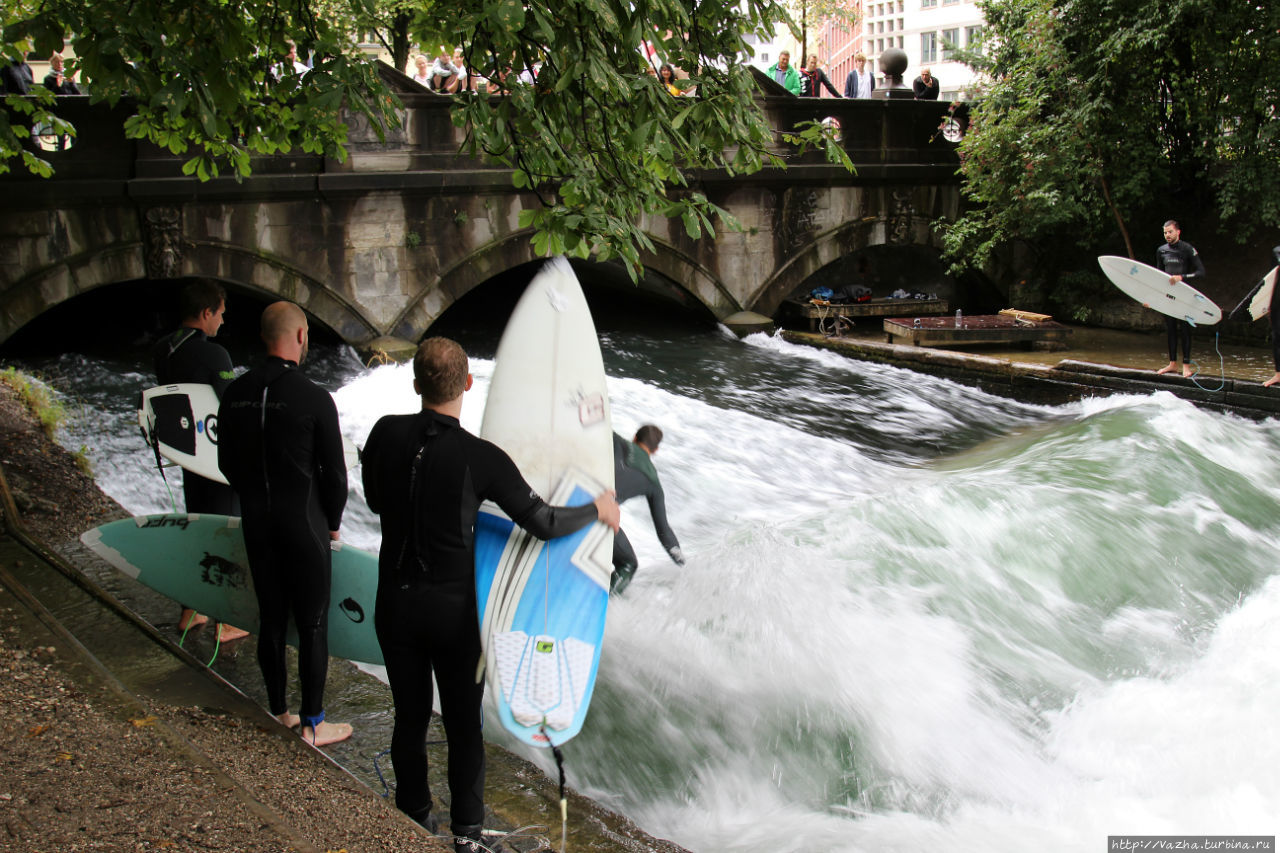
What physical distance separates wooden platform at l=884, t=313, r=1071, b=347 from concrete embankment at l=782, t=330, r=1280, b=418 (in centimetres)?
23

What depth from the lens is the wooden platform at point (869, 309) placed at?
14906 mm

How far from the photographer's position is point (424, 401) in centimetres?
275

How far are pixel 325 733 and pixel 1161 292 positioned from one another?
32.0 feet

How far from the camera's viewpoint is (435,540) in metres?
2.67

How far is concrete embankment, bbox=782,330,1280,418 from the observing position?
1012 centimetres

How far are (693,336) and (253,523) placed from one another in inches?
481

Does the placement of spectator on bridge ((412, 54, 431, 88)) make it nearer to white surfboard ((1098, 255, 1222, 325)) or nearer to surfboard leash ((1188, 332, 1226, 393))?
white surfboard ((1098, 255, 1222, 325))

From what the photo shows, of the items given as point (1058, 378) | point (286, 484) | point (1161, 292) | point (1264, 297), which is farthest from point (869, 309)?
point (286, 484)

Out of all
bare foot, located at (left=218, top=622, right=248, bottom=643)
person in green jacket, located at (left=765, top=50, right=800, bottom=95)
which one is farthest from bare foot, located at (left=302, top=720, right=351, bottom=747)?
person in green jacket, located at (left=765, top=50, right=800, bottom=95)

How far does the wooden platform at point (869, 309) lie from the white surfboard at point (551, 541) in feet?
37.8

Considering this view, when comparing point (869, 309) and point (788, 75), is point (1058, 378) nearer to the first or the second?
point (869, 309)

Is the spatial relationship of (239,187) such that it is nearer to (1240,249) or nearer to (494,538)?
(494,538)

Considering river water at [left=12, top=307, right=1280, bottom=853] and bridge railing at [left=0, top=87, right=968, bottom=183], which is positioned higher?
bridge railing at [left=0, top=87, right=968, bottom=183]

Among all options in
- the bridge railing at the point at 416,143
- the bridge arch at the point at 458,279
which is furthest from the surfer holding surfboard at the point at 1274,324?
the bridge arch at the point at 458,279
